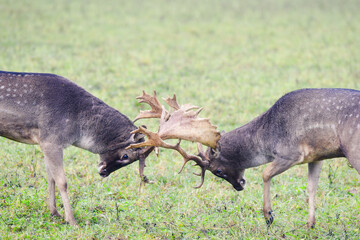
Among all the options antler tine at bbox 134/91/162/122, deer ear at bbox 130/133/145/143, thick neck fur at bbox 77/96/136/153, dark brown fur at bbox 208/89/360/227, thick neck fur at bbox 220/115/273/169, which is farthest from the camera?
antler tine at bbox 134/91/162/122

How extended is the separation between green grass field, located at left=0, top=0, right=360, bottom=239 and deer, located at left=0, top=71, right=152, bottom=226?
64 centimetres

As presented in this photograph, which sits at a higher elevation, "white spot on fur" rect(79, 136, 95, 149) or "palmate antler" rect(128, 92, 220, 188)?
"palmate antler" rect(128, 92, 220, 188)

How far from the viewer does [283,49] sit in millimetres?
18453

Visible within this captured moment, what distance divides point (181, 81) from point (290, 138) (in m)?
7.33

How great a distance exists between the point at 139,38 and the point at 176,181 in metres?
11.5

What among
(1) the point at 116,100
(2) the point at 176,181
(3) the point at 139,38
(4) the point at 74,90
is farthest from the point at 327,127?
(3) the point at 139,38

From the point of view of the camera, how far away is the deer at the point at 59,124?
7395 mm

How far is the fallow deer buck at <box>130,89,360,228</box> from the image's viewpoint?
274 inches

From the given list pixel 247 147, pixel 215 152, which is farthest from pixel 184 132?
pixel 247 147

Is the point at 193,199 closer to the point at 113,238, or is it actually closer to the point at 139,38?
the point at 113,238

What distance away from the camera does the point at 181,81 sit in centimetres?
1448

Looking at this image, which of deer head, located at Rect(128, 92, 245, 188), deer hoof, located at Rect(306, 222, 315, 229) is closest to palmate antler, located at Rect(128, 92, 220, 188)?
deer head, located at Rect(128, 92, 245, 188)

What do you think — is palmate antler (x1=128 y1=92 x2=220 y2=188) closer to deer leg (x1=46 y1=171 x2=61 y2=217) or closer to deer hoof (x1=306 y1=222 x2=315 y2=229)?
deer leg (x1=46 y1=171 x2=61 y2=217)

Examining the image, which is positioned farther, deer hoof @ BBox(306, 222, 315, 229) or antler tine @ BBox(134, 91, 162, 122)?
antler tine @ BBox(134, 91, 162, 122)
